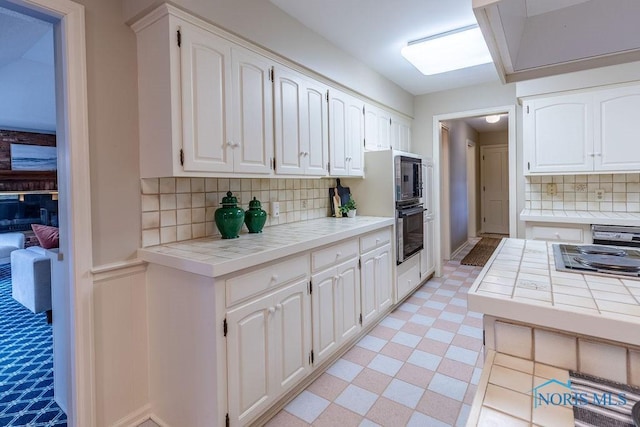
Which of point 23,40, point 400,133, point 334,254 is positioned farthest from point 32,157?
A: point 334,254

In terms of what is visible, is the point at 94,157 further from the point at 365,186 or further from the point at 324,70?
the point at 365,186

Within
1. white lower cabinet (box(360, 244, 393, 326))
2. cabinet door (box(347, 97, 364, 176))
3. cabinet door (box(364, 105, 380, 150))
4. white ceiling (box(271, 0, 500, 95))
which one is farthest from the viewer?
cabinet door (box(364, 105, 380, 150))

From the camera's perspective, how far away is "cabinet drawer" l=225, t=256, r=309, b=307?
1.56 m

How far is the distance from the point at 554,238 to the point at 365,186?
1802mm

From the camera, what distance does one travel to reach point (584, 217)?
2949 mm

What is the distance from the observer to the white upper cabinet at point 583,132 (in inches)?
115

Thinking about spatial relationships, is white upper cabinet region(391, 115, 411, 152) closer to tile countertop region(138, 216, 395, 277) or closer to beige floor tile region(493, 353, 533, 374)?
tile countertop region(138, 216, 395, 277)

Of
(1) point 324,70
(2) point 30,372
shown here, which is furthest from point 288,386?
(1) point 324,70

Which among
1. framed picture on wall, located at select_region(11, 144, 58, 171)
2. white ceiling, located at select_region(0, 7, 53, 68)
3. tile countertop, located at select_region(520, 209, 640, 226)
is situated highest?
white ceiling, located at select_region(0, 7, 53, 68)

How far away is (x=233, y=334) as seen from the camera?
1.56 m

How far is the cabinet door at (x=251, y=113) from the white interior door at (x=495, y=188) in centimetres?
688

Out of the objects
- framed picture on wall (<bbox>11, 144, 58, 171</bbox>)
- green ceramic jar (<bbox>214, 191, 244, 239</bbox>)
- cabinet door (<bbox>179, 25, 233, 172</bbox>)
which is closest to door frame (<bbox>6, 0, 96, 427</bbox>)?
cabinet door (<bbox>179, 25, 233, 172</bbox>)

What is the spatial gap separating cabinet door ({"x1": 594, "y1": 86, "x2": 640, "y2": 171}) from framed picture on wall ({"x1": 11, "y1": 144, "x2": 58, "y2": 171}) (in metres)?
7.95

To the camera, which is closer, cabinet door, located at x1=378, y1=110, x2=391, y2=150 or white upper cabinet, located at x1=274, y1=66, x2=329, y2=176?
white upper cabinet, located at x1=274, y1=66, x2=329, y2=176
